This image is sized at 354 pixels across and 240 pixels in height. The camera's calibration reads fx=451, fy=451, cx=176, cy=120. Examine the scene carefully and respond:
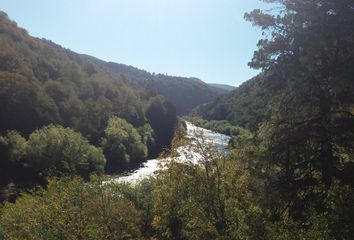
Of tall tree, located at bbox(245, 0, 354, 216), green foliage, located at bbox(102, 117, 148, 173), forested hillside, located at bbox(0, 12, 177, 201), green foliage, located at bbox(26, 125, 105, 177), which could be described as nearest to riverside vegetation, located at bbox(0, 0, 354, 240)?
tall tree, located at bbox(245, 0, 354, 216)

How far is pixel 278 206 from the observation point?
2433cm

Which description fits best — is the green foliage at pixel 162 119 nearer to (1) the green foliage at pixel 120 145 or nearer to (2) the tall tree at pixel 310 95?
(1) the green foliage at pixel 120 145

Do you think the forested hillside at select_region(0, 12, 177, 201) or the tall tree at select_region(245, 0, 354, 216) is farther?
the forested hillside at select_region(0, 12, 177, 201)

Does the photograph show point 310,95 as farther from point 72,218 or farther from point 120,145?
point 120,145

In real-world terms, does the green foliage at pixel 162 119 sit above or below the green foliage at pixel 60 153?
above

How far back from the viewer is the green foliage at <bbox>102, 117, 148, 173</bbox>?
395ft

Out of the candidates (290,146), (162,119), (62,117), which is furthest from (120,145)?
(290,146)

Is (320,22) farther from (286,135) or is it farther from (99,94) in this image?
(99,94)

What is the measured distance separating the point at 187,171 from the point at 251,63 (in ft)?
31.3

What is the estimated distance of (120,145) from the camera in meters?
122

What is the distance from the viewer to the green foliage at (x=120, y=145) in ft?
395

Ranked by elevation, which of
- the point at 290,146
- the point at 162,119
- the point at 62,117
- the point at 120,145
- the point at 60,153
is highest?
the point at 290,146

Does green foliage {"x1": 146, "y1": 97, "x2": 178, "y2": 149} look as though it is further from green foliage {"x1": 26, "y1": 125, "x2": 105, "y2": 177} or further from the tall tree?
the tall tree

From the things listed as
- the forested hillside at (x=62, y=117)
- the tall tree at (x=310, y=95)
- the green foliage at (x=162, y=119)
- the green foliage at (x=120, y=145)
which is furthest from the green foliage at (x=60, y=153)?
the tall tree at (x=310, y=95)
